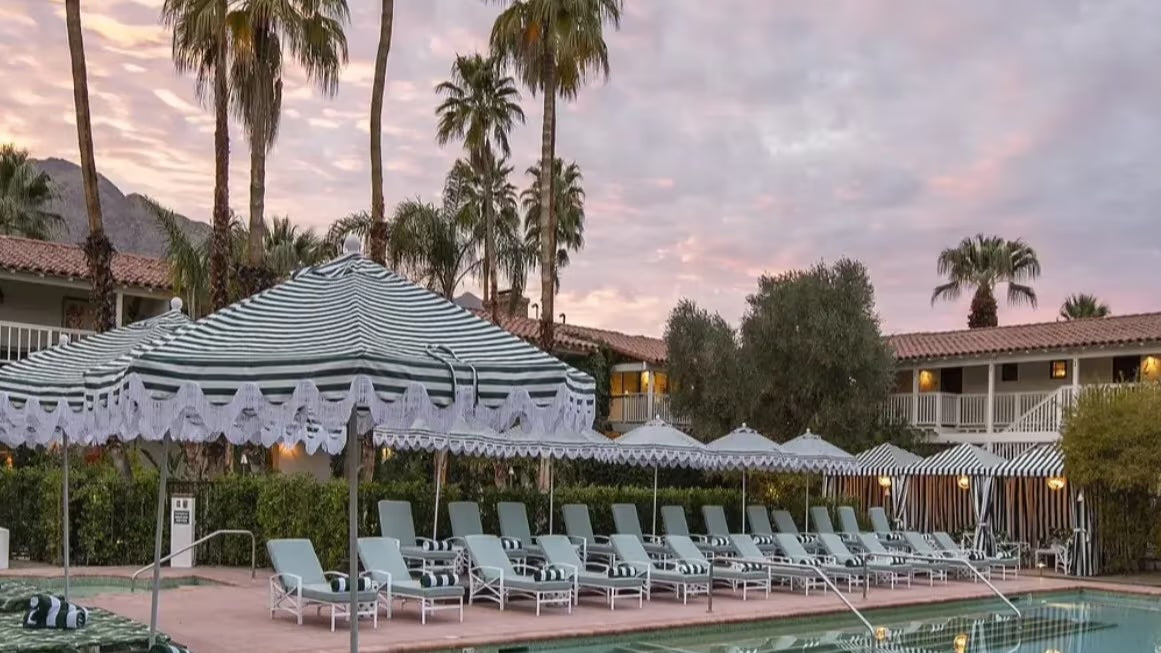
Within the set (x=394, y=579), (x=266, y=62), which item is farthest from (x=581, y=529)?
(x=266, y=62)

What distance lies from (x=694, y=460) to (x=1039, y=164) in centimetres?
1274

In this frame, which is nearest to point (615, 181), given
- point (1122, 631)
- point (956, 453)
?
point (956, 453)

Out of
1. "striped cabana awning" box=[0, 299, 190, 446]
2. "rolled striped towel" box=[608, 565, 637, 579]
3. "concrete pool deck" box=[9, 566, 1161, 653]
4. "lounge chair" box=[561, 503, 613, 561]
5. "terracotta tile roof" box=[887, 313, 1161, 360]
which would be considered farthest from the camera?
"terracotta tile roof" box=[887, 313, 1161, 360]

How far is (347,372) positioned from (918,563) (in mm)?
14854

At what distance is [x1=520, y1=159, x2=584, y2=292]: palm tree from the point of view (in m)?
46.8

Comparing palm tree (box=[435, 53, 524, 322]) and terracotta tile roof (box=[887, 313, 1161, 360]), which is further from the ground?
palm tree (box=[435, 53, 524, 322])

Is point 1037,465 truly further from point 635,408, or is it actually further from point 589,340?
point 589,340

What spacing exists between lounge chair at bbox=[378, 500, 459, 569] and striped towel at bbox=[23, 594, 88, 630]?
Answer: 20.7ft

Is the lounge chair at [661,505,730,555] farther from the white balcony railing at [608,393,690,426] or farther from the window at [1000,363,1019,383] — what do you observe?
the window at [1000,363,1019,383]

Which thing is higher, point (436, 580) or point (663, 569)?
point (436, 580)

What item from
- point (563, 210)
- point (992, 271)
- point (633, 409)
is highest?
point (563, 210)

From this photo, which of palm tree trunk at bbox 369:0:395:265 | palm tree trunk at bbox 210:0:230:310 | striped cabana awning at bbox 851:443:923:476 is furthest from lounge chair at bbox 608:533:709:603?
striped cabana awning at bbox 851:443:923:476

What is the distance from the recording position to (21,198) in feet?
121

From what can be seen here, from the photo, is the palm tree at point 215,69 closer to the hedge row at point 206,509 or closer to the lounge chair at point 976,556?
the hedge row at point 206,509
